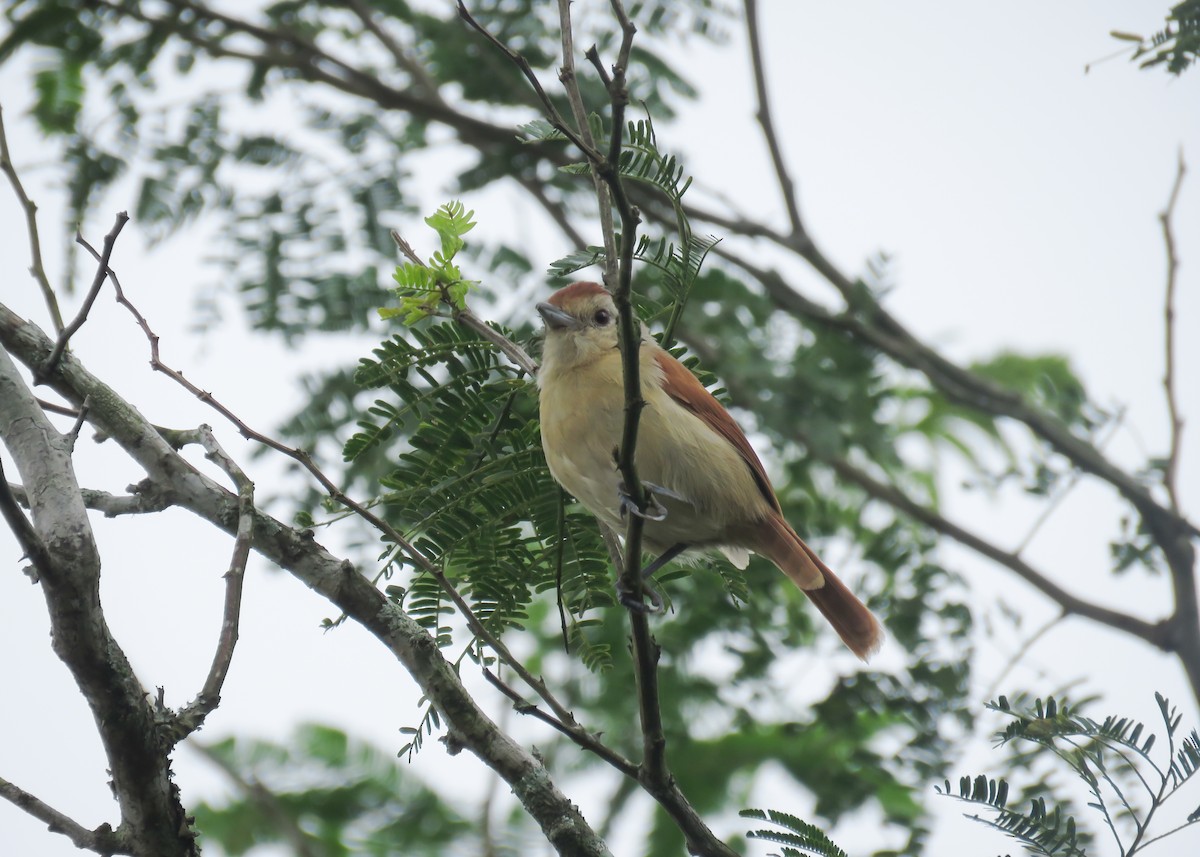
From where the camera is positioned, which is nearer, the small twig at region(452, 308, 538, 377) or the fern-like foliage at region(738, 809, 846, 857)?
the fern-like foliage at region(738, 809, 846, 857)

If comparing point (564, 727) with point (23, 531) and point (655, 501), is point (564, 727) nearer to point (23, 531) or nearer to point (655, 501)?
point (655, 501)

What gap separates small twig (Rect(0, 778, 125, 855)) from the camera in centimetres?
214

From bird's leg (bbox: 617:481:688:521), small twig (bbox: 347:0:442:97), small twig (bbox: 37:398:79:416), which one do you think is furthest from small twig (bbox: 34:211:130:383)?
small twig (bbox: 347:0:442:97)

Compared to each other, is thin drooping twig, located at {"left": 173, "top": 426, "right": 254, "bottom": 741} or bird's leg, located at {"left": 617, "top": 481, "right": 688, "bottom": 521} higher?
bird's leg, located at {"left": 617, "top": 481, "right": 688, "bottom": 521}

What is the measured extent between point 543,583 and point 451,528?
354 mm

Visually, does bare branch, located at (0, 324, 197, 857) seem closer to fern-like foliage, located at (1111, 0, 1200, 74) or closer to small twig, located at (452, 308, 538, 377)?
small twig, located at (452, 308, 538, 377)

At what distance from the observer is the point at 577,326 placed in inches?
152

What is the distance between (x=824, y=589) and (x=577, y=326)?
1.43 metres

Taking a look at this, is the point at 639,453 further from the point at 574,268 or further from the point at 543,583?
the point at 574,268

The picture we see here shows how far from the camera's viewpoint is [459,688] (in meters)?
2.84

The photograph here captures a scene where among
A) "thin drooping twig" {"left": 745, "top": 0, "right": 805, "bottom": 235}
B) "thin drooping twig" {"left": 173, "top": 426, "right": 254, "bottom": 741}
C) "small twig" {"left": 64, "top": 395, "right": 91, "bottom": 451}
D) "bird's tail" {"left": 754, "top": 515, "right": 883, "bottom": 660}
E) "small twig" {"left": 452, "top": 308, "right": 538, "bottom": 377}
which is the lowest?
"thin drooping twig" {"left": 173, "top": 426, "right": 254, "bottom": 741}

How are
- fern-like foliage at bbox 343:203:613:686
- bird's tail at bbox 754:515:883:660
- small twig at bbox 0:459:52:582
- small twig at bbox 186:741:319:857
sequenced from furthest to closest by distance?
small twig at bbox 186:741:319:857
bird's tail at bbox 754:515:883:660
fern-like foliage at bbox 343:203:613:686
small twig at bbox 0:459:52:582

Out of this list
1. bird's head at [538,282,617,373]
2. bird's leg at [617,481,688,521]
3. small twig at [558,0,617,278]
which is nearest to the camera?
small twig at [558,0,617,278]

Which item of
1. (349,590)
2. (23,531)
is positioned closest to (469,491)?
(349,590)
